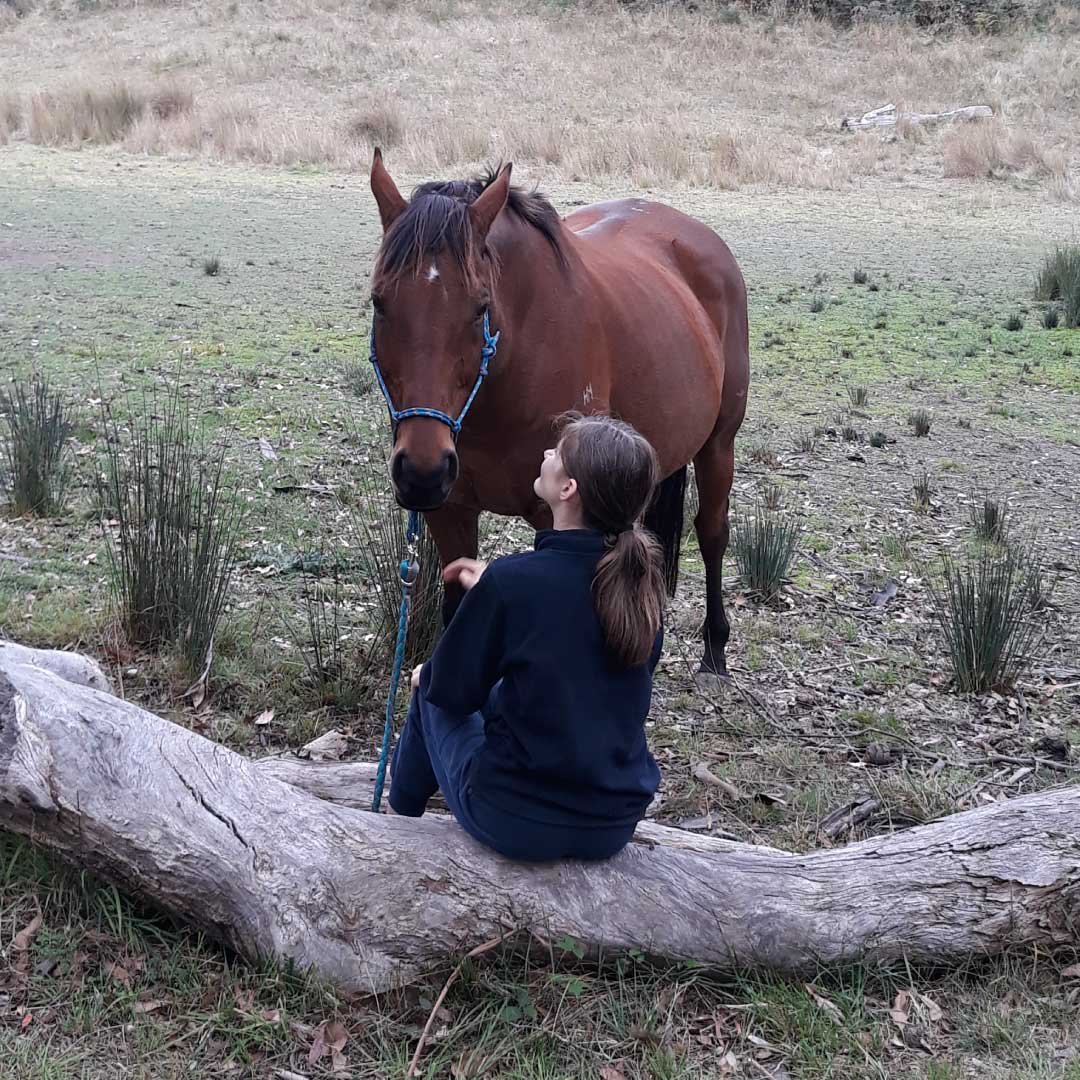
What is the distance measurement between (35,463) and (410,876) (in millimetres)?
3484

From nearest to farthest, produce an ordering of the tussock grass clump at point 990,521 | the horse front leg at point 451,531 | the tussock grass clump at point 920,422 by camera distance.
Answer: the horse front leg at point 451,531 < the tussock grass clump at point 990,521 < the tussock grass clump at point 920,422

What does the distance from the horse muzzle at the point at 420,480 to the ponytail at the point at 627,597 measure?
576 millimetres

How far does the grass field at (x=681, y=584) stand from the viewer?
2.27 meters

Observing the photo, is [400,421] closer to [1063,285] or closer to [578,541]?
[578,541]

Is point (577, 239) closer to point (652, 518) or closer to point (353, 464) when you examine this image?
point (652, 518)

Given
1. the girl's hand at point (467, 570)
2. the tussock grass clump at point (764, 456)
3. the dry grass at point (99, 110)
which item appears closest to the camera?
the girl's hand at point (467, 570)

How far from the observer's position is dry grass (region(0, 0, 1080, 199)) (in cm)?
1922

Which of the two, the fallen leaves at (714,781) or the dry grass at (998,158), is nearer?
the fallen leaves at (714,781)

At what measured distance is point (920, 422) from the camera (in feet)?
24.6

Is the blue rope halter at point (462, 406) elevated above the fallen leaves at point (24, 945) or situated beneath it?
elevated above

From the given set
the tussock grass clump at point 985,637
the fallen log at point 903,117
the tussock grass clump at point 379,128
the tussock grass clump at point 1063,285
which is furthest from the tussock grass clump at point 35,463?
the fallen log at point 903,117

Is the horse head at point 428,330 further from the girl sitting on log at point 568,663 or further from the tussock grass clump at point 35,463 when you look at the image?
the tussock grass clump at point 35,463

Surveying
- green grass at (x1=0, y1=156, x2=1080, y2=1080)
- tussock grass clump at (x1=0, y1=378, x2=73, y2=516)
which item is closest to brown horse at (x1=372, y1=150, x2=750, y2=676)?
green grass at (x1=0, y1=156, x2=1080, y2=1080)

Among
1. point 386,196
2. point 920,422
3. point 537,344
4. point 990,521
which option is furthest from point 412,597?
point 920,422
